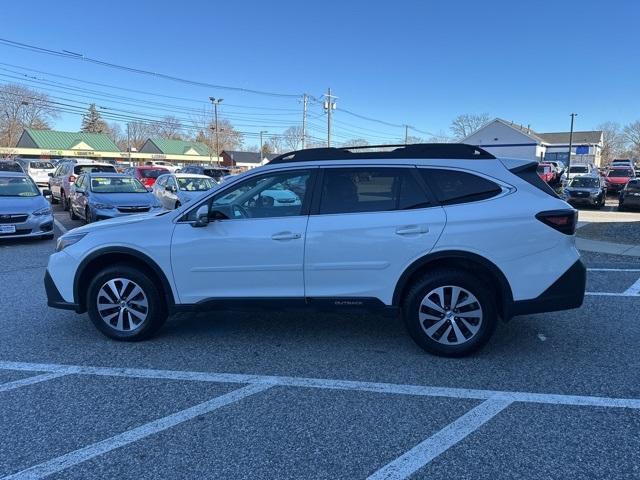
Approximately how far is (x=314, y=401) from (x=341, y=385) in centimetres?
33

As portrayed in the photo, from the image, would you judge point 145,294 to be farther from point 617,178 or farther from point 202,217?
point 617,178

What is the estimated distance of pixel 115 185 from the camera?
42.8ft

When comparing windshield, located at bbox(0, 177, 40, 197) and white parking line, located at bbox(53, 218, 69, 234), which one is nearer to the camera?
windshield, located at bbox(0, 177, 40, 197)

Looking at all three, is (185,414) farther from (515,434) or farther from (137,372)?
(515,434)

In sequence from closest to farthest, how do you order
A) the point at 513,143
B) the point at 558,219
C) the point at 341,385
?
the point at 341,385 → the point at 558,219 → the point at 513,143

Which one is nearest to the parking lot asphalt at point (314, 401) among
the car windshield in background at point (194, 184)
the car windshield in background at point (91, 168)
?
the car windshield in background at point (194, 184)

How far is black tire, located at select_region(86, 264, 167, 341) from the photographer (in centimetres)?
454

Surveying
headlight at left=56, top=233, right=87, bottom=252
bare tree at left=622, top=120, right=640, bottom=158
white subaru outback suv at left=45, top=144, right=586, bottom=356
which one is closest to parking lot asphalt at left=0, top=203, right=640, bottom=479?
white subaru outback suv at left=45, top=144, right=586, bottom=356

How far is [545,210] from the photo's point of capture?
4.02 m

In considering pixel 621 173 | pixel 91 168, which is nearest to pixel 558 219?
pixel 91 168

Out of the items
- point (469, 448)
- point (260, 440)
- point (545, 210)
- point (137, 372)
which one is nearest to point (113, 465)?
point (260, 440)

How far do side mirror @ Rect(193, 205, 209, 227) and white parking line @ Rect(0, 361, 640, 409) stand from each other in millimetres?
1300

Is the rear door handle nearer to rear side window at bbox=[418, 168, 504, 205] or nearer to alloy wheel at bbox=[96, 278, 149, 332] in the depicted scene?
rear side window at bbox=[418, 168, 504, 205]

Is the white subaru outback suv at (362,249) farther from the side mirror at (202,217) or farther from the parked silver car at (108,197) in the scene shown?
the parked silver car at (108,197)
